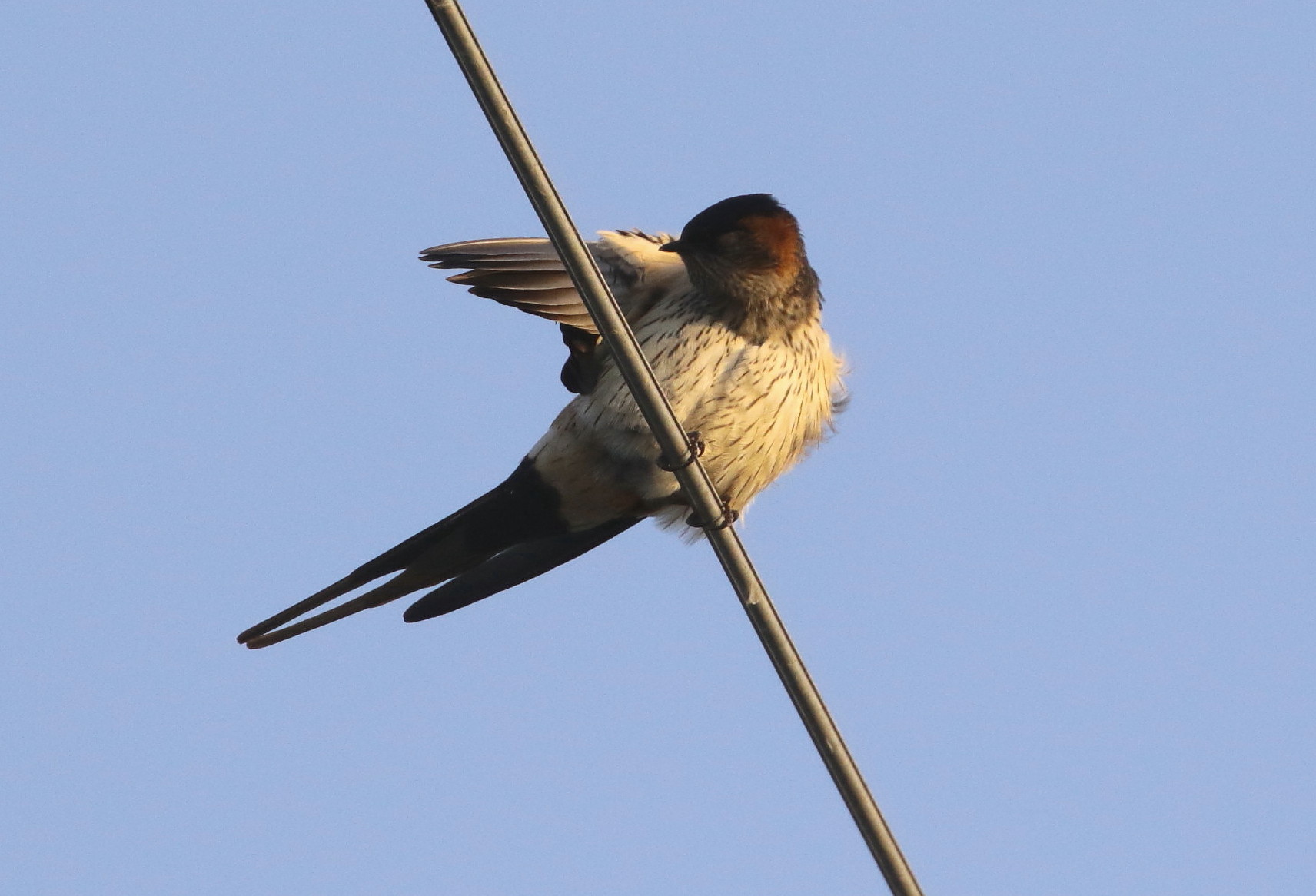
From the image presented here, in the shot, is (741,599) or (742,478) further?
(742,478)

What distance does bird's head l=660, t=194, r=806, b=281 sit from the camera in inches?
262

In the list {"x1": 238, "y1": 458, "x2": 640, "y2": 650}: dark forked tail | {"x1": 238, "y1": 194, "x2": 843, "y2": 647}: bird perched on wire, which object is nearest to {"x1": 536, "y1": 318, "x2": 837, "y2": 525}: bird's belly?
{"x1": 238, "y1": 194, "x2": 843, "y2": 647}: bird perched on wire

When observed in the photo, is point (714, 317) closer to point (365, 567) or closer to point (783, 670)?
point (365, 567)

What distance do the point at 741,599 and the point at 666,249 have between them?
7.26 feet

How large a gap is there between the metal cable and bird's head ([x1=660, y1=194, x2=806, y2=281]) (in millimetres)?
1713

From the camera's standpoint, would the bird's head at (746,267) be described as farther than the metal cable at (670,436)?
Yes

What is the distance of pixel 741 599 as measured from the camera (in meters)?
4.85

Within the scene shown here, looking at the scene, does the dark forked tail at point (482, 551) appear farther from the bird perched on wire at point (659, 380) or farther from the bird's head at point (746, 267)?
the bird's head at point (746, 267)

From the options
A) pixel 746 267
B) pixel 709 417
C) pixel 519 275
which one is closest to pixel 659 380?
pixel 709 417

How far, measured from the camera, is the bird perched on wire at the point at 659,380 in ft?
21.2

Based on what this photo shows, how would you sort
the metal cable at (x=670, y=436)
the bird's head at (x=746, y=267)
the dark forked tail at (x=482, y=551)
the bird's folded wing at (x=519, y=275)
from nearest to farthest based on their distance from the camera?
1. the metal cable at (x=670, y=436)
2. the bird's folded wing at (x=519, y=275)
3. the bird's head at (x=746, y=267)
4. the dark forked tail at (x=482, y=551)

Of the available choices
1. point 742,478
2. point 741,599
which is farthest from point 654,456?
point 741,599

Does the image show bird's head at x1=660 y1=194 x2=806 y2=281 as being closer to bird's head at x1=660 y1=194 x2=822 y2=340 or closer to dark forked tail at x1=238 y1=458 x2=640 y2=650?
bird's head at x1=660 y1=194 x2=822 y2=340

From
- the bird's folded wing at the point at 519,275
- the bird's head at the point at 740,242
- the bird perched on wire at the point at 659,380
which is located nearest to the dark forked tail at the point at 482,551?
the bird perched on wire at the point at 659,380
